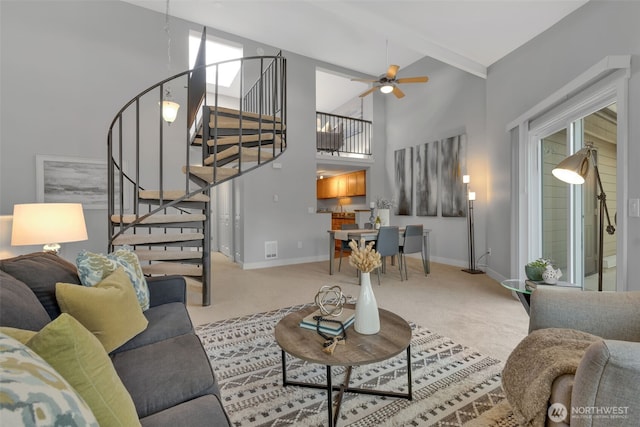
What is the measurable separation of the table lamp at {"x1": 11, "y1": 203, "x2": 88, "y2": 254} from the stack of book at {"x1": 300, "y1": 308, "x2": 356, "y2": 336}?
7.89 ft

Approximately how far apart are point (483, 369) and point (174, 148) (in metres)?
4.61

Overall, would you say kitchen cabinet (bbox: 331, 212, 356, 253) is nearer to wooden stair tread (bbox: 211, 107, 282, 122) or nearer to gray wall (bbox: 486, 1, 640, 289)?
gray wall (bbox: 486, 1, 640, 289)

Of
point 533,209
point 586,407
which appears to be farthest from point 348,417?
point 533,209

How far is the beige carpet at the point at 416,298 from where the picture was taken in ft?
8.27

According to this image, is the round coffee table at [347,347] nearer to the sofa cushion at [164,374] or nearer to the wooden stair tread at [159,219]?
the sofa cushion at [164,374]

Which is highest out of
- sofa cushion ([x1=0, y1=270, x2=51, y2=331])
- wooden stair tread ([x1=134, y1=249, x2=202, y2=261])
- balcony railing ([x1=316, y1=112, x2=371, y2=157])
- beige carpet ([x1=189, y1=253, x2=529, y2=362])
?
balcony railing ([x1=316, y1=112, x2=371, y2=157])

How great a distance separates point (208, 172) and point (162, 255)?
1.12 m

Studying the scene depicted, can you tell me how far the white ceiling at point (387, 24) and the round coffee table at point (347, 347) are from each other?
3372 mm

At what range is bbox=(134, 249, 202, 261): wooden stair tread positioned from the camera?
3.18 metres

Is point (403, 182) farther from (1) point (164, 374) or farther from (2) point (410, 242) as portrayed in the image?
(1) point (164, 374)

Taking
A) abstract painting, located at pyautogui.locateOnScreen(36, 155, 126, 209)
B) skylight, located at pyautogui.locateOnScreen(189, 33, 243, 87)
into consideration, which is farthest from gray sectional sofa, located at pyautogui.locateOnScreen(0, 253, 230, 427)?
skylight, located at pyautogui.locateOnScreen(189, 33, 243, 87)

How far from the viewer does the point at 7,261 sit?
140cm

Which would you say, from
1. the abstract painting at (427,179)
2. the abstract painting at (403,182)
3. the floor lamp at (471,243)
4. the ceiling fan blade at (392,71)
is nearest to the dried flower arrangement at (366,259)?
the ceiling fan blade at (392,71)

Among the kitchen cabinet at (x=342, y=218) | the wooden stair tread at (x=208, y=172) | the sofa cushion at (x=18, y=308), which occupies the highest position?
the wooden stair tread at (x=208, y=172)
